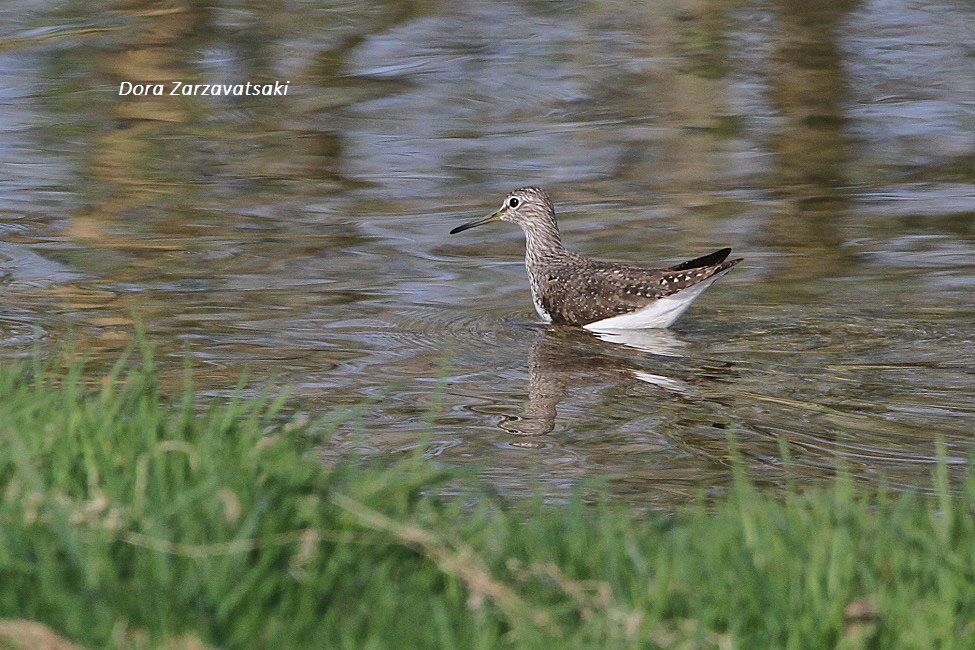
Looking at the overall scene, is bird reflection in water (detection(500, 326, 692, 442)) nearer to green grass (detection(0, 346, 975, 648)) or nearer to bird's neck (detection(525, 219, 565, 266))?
bird's neck (detection(525, 219, 565, 266))

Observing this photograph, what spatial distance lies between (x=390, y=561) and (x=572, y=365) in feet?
16.3

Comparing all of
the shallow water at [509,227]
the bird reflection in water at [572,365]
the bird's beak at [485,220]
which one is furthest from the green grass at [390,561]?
the bird's beak at [485,220]

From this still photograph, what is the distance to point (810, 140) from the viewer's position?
46.7ft

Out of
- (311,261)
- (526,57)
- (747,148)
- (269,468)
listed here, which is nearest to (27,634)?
(269,468)

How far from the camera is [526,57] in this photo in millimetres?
17062

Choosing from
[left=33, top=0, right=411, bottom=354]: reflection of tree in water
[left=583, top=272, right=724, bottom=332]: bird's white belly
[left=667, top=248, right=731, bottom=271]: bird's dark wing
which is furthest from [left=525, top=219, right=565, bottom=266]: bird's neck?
[left=33, top=0, right=411, bottom=354]: reflection of tree in water

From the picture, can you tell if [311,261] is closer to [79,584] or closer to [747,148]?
[747,148]

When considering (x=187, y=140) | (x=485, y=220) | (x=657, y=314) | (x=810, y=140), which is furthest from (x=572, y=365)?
(x=187, y=140)

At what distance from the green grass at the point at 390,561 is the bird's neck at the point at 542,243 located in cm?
605

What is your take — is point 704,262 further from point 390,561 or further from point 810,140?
point 390,561

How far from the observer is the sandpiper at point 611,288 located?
389 inches

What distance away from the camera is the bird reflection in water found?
7917mm

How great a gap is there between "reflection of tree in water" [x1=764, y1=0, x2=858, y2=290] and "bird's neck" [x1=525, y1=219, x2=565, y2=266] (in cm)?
146

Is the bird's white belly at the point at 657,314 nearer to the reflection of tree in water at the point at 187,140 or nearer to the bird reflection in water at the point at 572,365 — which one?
the bird reflection in water at the point at 572,365
